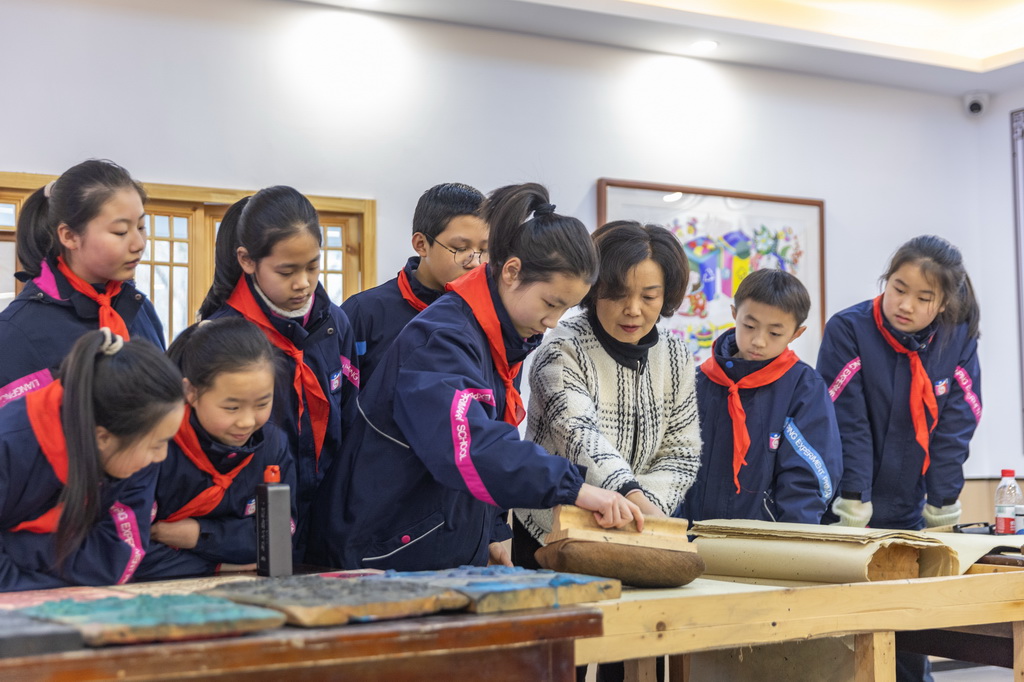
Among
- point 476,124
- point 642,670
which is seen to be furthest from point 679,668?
point 476,124

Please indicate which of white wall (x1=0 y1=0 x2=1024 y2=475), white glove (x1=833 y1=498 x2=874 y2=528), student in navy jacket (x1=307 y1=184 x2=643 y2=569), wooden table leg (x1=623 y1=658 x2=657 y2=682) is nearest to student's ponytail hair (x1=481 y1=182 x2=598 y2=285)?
student in navy jacket (x1=307 y1=184 x2=643 y2=569)

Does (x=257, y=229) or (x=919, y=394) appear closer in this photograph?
(x=257, y=229)

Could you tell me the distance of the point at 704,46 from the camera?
15.8 feet

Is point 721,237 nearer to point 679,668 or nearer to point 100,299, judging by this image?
point 679,668

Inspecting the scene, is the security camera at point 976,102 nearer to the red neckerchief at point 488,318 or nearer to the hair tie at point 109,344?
the red neckerchief at point 488,318

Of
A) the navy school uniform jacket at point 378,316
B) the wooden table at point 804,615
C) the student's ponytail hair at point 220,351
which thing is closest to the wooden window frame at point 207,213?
the navy school uniform jacket at point 378,316

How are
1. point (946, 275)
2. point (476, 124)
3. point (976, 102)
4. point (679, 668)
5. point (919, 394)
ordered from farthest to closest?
point (976, 102), point (476, 124), point (919, 394), point (946, 275), point (679, 668)

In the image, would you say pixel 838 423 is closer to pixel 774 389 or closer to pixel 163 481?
pixel 774 389

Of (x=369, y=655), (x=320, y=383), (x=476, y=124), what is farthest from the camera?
(x=476, y=124)

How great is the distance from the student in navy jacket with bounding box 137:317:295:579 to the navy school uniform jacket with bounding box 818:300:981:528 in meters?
1.86

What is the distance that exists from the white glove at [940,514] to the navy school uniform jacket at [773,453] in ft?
2.07

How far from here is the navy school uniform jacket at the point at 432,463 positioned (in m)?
1.71

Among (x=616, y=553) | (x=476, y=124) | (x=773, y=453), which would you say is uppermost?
(x=476, y=124)

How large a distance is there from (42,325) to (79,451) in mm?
505
